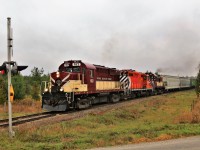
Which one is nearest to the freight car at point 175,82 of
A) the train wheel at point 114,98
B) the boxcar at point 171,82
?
the boxcar at point 171,82

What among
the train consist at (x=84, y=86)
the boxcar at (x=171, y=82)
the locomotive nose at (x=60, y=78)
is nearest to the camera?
the train consist at (x=84, y=86)

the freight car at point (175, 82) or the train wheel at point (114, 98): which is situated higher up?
the freight car at point (175, 82)

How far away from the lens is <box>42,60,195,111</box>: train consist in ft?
85.1

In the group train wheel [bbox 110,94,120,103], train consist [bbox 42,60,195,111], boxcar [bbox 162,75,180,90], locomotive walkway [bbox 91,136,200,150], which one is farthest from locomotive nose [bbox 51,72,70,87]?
boxcar [bbox 162,75,180,90]

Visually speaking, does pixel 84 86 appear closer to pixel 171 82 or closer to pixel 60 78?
pixel 60 78

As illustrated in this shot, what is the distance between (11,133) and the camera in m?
14.0

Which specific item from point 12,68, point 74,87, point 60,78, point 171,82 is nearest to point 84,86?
point 74,87

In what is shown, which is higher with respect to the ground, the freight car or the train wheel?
the freight car

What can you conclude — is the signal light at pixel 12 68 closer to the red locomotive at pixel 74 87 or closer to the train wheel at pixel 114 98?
the red locomotive at pixel 74 87

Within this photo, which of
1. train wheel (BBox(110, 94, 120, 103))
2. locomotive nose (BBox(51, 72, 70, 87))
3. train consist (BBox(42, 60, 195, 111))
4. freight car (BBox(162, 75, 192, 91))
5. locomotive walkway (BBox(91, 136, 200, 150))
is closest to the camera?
locomotive walkway (BBox(91, 136, 200, 150))

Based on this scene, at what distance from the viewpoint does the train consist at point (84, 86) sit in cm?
2595

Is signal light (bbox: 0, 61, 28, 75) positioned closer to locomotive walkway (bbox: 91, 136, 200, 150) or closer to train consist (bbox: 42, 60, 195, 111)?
locomotive walkway (bbox: 91, 136, 200, 150)

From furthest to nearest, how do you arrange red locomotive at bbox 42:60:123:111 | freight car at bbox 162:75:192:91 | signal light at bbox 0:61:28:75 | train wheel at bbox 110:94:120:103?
freight car at bbox 162:75:192:91 < train wheel at bbox 110:94:120:103 < red locomotive at bbox 42:60:123:111 < signal light at bbox 0:61:28:75

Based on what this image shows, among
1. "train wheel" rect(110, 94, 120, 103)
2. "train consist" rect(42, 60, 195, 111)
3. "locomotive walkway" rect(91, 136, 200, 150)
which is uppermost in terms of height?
"train consist" rect(42, 60, 195, 111)
